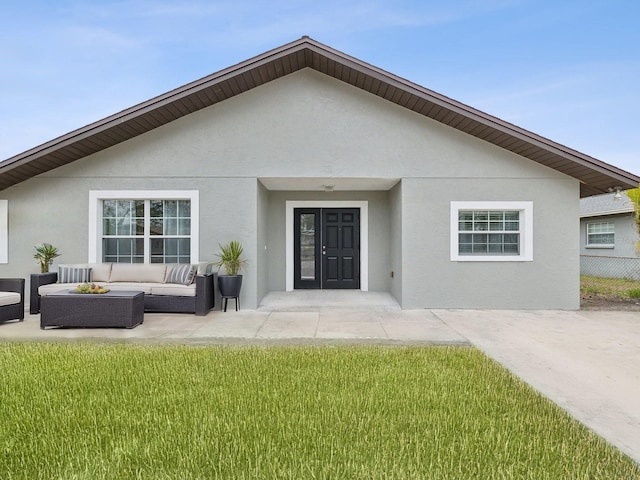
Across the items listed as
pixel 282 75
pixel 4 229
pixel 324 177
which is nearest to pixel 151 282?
pixel 4 229

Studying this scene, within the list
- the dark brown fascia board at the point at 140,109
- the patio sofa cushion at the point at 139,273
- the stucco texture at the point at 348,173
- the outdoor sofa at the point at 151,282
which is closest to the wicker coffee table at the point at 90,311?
Answer: the outdoor sofa at the point at 151,282

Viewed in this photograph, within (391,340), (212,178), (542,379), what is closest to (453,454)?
(542,379)

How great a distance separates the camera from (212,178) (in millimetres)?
8703

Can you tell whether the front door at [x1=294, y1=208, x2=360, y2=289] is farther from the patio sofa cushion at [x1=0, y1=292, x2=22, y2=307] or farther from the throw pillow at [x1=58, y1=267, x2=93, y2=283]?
the patio sofa cushion at [x1=0, y1=292, x2=22, y2=307]

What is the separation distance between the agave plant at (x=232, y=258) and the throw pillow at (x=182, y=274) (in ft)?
2.07

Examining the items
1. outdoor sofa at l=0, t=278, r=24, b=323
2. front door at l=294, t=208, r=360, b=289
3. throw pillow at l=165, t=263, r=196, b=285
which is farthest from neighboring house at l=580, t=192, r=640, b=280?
outdoor sofa at l=0, t=278, r=24, b=323

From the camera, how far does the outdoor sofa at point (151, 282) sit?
25.8 feet

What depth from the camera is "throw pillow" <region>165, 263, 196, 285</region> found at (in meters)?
8.12

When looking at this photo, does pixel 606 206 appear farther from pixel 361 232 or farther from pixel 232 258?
pixel 232 258

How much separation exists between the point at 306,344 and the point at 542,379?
10.1 ft

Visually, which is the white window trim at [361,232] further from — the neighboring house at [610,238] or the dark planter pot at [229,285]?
the neighboring house at [610,238]

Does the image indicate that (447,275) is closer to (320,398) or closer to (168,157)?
(320,398)

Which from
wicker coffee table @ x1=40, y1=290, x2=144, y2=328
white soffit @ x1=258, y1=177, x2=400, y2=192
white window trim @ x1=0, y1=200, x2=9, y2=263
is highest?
white soffit @ x1=258, y1=177, x2=400, y2=192

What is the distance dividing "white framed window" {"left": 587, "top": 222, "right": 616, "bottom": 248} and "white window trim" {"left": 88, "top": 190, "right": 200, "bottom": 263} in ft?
56.9
